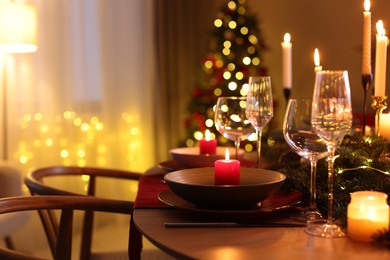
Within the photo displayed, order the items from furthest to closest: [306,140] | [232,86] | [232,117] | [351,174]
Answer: [232,86]
[232,117]
[351,174]
[306,140]

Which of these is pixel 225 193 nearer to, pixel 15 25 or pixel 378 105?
pixel 378 105

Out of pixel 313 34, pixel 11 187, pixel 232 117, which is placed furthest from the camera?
pixel 313 34

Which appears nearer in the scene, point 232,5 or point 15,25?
point 15,25

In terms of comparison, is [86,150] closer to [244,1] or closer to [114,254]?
[244,1]

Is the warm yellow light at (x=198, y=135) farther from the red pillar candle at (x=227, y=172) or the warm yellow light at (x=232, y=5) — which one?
the red pillar candle at (x=227, y=172)

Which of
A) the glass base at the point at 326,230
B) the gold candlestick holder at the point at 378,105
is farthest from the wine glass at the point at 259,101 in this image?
the glass base at the point at 326,230

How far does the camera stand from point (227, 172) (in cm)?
129

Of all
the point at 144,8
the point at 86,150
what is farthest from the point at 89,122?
the point at 144,8

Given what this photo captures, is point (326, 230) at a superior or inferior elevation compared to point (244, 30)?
inferior

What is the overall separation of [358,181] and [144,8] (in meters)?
3.41

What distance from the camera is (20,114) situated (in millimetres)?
3697

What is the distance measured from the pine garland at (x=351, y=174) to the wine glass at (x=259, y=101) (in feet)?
0.50

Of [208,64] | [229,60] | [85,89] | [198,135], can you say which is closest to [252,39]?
[229,60]

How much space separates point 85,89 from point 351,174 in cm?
297
